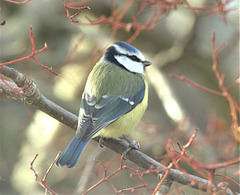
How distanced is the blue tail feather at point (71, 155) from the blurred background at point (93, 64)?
159 cm

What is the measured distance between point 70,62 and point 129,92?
171cm

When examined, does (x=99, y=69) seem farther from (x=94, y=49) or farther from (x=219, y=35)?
(x=219, y=35)

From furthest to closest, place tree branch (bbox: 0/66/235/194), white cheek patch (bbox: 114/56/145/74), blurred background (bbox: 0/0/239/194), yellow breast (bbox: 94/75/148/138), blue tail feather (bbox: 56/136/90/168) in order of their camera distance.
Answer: blurred background (bbox: 0/0/239/194) < white cheek patch (bbox: 114/56/145/74) < yellow breast (bbox: 94/75/148/138) < blue tail feather (bbox: 56/136/90/168) < tree branch (bbox: 0/66/235/194)

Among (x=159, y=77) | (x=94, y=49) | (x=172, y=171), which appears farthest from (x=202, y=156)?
(x=172, y=171)

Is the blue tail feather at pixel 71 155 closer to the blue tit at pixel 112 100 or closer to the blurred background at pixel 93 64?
the blue tit at pixel 112 100

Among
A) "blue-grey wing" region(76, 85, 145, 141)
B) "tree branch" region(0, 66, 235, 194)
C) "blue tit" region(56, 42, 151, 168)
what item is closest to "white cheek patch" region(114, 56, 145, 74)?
"blue tit" region(56, 42, 151, 168)

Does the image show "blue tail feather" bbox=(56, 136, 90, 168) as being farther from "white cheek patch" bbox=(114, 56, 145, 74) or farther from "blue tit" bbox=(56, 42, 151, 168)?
"white cheek patch" bbox=(114, 56, 145, 74)

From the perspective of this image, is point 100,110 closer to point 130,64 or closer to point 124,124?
point 124,124

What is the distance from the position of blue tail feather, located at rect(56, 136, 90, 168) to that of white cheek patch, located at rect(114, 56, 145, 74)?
885 millimetres

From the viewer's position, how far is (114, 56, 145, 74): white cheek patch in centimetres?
322

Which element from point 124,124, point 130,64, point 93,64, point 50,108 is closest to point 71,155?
point 50,108

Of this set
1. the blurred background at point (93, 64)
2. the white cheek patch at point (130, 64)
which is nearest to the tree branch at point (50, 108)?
the white cheek patch at point (130, 64)

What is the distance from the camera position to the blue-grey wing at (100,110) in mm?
2582

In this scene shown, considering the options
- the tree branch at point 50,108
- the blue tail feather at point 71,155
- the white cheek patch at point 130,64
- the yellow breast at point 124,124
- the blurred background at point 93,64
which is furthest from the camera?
the blurred background at point 93,64
